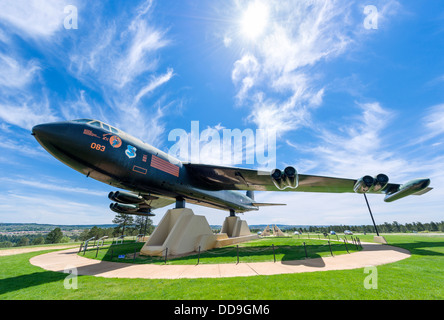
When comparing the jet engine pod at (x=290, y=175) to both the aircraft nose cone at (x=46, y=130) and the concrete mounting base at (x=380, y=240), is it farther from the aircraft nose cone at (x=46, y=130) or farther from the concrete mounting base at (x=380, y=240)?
the concrete mounting base at (x=380, y=240)

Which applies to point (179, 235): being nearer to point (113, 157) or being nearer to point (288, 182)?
point (113, 157)

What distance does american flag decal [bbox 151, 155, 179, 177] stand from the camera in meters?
11.7

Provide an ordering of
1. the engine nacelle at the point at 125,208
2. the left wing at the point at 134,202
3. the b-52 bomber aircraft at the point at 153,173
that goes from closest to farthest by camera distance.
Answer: the b-52 bomber aircraft at the point at 153,173 < the left wing at the point at 134,202 < the engine nacelle at the point at 125,208

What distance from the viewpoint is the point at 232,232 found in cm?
2169

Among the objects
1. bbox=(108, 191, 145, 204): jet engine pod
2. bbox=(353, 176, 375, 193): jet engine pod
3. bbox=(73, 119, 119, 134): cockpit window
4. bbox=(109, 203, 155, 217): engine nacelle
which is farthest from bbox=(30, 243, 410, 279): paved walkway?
bbox=(109, 203, 155, 217): engine nacelle

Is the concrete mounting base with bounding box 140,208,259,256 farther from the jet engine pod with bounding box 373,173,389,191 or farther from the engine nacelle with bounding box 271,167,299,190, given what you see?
the jet engine pod with bounding box 373,173,389,191

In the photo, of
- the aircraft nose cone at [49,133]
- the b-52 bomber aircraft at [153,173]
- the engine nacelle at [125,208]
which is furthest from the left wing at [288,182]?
the engine nacelle at [125,208]

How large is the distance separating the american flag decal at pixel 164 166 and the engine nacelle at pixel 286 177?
7.30 meters

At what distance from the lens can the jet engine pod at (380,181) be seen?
36.5 ft

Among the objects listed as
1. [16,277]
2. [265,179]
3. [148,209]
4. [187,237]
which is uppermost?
[265,179]

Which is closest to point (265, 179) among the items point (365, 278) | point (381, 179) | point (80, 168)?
point (381, 179)
